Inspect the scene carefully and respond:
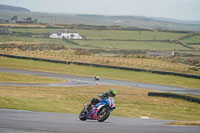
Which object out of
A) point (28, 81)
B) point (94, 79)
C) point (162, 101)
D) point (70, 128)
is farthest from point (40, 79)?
point (70, 128)

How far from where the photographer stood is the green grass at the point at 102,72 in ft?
183

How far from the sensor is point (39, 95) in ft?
113

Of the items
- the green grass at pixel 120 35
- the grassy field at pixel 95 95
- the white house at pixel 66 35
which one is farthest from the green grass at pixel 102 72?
the green grass at pixel 120 35

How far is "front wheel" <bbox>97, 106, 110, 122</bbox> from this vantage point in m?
17.1

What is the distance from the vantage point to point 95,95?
38344mm

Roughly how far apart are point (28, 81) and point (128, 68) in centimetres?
2157

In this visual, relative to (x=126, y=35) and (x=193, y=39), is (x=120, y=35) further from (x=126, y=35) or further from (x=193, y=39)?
(x=193, y=39)

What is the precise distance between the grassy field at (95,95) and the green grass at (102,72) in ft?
40.1

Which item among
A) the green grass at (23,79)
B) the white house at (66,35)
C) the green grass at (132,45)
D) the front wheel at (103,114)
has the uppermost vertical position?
the front wheel at (103,114)

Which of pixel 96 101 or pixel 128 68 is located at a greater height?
pixel 96 101

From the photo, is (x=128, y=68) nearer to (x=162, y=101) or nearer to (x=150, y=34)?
(x=162, y=101)

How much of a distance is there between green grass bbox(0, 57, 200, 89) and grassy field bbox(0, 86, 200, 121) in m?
12.2

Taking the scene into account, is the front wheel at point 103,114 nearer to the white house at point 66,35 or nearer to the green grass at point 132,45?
the green grass at point 132,45

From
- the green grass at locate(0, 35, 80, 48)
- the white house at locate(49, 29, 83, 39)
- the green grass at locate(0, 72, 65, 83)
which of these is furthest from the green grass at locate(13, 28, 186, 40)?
the green grass at locate(0, 72, 65, 83)
